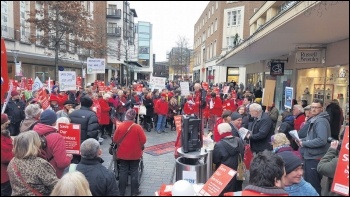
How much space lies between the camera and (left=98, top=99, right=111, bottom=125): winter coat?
32.8 ft

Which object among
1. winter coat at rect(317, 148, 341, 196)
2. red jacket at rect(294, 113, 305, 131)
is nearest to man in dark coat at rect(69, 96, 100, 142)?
winter coat at rect(317, 148, 341, 196)

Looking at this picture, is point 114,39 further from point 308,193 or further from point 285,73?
point 308,193

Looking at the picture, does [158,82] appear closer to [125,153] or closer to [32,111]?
[125,153]

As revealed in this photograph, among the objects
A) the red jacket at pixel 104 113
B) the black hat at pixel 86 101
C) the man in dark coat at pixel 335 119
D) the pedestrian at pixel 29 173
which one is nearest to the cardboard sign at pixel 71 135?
the black hat at pixel 86 101

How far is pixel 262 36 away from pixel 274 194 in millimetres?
7265

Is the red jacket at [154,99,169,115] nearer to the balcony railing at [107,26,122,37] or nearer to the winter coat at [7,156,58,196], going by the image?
the winter coat at [7,156,58,196]

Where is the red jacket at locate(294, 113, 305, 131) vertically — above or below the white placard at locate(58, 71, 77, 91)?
below

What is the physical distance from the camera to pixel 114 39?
3338 cm

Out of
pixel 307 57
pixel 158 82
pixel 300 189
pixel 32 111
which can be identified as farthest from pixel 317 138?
pixel 158 82

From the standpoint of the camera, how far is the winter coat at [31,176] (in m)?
3.12

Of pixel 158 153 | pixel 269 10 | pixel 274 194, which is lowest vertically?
pixel 158 153

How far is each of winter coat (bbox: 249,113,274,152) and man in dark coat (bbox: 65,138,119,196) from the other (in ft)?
11.2

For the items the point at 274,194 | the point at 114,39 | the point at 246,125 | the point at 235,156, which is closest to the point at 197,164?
the point at 235,156

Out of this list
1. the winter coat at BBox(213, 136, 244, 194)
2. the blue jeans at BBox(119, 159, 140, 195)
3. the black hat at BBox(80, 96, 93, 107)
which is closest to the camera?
the winter coat at BBox(213, 136, 244, 194)
